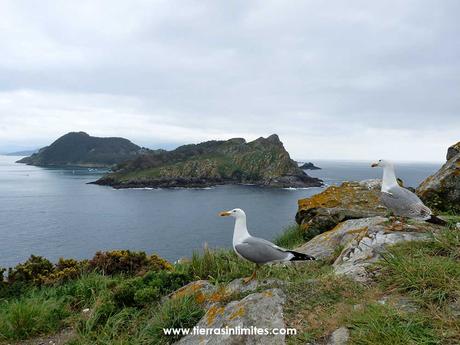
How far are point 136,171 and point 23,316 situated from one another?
471 ft

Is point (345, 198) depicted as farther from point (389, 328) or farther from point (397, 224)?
point (389, 328)

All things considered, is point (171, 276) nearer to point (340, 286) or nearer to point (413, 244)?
point (340, 286)

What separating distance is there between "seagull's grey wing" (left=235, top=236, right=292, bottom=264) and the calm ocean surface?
38.1 metres

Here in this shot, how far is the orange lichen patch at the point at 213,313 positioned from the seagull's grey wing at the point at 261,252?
1326 mm

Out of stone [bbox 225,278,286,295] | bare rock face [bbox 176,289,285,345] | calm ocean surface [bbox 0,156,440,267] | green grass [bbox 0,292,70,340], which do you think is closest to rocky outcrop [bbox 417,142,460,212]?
stone [bbox 225,278,286,295]

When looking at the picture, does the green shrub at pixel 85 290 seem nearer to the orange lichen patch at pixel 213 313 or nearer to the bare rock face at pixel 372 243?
the orange lichen patch at pixel 213 313

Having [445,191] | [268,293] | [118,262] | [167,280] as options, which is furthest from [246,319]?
[445,191]

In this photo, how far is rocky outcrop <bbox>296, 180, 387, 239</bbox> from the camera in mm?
13770

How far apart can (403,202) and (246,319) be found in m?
4.75

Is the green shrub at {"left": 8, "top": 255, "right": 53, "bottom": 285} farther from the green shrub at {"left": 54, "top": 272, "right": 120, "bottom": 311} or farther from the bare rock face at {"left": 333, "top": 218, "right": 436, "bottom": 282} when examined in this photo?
the bare rock face at {"left": 333, "top": 218, "right": 436, "bottom": 282}

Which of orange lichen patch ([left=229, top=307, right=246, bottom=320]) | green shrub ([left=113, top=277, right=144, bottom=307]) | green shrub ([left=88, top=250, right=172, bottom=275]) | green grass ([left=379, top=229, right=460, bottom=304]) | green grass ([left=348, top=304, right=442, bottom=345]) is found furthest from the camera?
green shrub ([left=88, top=250, right=172, bottom=275])

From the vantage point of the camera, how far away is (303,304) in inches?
199

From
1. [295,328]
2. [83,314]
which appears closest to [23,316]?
[83,314]

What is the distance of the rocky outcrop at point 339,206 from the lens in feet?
45.2
